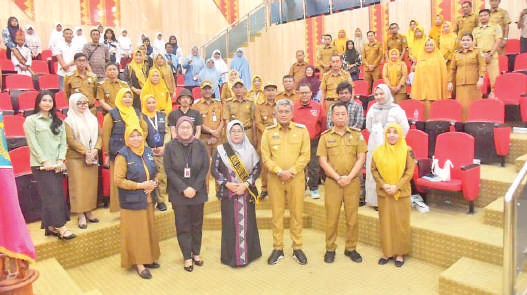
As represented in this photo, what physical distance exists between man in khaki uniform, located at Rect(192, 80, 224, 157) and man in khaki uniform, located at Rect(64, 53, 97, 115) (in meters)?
1.21

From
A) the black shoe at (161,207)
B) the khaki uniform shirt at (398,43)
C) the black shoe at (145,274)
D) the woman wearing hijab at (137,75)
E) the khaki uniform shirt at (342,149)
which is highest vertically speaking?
the khaki uniform shirt at (398,43)

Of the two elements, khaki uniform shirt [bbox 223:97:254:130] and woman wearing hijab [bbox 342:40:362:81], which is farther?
woman wearing hijab [bbox 342:40:362:81]

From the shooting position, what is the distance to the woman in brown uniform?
579 cm

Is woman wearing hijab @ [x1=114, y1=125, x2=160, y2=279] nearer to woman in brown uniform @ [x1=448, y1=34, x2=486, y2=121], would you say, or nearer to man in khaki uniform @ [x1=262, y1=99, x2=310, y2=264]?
man in khaki uniform @ [x1=262, y1=99, x2=310, y2=264]

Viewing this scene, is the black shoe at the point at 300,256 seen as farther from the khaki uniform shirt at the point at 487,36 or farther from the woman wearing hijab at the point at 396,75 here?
the khaki uniform shirt at the point at 487,36

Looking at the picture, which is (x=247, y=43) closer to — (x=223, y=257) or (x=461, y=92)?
(x=461, y=92)

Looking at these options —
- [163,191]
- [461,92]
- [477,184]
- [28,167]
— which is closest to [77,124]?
[28,167]

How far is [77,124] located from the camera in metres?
4.27

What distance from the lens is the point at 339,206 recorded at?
13.4ft

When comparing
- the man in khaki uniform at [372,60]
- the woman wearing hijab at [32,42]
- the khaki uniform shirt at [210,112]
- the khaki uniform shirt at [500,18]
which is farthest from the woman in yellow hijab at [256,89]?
the woman wearing hijab at [32,42]

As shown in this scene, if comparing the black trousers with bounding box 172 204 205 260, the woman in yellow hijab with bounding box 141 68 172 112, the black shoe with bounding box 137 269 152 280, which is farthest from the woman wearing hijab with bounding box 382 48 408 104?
the black shoe with bounding box 137 269 152 280

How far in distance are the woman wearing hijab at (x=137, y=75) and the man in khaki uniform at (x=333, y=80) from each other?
256cm

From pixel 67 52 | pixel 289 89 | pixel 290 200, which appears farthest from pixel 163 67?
pixel 290 200

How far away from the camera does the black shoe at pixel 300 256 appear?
411 centimetres
